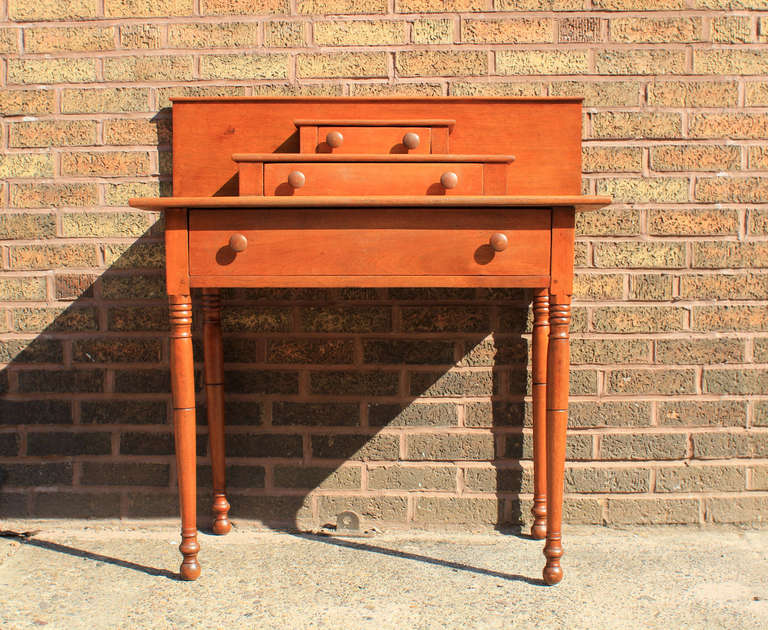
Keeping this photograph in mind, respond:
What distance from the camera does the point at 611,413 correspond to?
8.00 ft

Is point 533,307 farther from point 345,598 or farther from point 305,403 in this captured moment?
point 345,598

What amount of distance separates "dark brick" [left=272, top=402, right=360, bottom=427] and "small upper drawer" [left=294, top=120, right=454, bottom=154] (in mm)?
868

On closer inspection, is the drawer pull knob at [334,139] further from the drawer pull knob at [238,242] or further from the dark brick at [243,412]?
the dark brick at [243,412]

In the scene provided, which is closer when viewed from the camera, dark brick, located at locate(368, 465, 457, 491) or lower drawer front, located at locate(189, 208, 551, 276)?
lower drawer front, located at locate(189, 208, 551, 276)

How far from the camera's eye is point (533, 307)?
7.52ft

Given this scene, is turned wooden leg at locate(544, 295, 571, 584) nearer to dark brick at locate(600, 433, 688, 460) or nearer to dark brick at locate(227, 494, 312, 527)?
dark brick at locate(600, 433, 688, 460)

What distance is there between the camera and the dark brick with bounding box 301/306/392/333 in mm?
2443

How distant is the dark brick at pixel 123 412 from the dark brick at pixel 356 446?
1.88 feet

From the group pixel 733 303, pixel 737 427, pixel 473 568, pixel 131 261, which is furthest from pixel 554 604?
pixel 131 261

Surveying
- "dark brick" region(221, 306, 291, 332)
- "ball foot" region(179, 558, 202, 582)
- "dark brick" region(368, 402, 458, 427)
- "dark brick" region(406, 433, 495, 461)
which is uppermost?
"dark brick" region(221, 306, 291, 332)

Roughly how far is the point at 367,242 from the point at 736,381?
145 cm

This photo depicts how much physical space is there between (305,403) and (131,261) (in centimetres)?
78

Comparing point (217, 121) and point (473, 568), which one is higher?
point (217, 121)

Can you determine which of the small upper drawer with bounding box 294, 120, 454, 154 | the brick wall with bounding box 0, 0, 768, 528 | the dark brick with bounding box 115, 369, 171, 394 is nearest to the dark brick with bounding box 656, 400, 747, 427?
the brick wall with bounding box 0, 0, 768, 528
